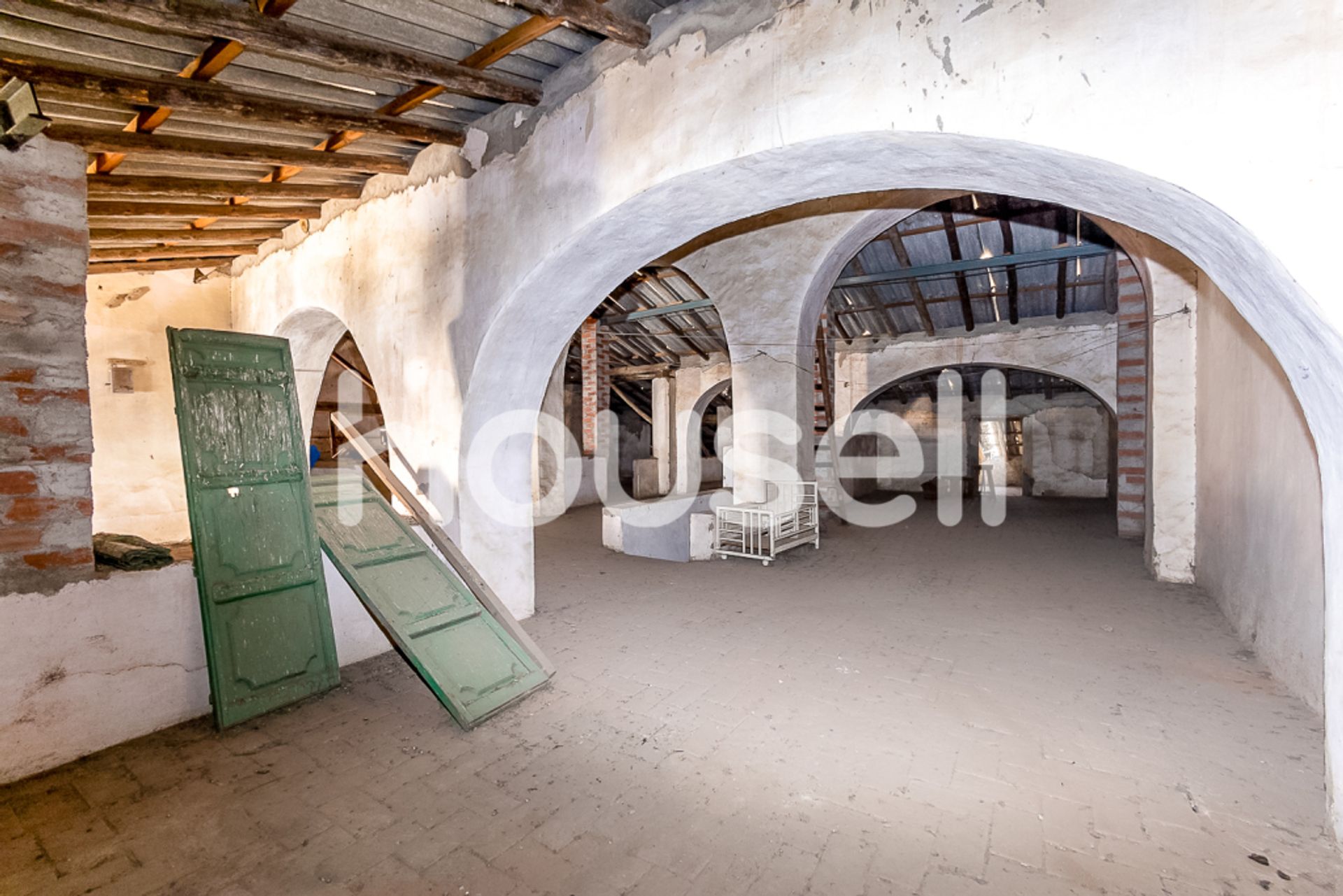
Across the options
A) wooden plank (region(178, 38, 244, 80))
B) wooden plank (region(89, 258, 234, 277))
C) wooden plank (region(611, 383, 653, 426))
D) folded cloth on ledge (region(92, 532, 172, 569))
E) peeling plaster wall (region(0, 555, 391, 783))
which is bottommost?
peeling plaster wall (region(0, 555, 391, 783))

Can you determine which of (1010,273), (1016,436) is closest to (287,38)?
(1010,273)

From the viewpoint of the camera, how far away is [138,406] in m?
6.59

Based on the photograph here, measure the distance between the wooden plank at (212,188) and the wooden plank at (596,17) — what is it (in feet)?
9.35

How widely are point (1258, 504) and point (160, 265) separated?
9.53 meters

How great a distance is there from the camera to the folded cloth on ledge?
3170 millimetres

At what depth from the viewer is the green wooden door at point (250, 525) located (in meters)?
3.16

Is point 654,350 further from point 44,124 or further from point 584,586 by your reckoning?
point 44,124

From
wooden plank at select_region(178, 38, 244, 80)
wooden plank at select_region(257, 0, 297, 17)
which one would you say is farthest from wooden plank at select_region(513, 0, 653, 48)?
wooden plank at select_region(178, 38, 244, 80)

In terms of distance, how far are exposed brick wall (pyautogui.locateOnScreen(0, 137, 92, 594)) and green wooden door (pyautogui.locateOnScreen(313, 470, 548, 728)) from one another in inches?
42.3

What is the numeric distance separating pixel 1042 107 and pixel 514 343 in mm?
3261

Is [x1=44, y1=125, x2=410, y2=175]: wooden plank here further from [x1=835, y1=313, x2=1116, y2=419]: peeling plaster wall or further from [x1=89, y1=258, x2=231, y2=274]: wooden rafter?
[x1=835, y1=313, x2=1116, y2=419]: peeling plaster wall

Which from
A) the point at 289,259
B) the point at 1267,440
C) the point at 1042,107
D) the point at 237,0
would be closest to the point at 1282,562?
the point at 1267,440

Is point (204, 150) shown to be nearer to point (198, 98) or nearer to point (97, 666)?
point (198, 98)

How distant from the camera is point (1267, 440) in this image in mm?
3916
